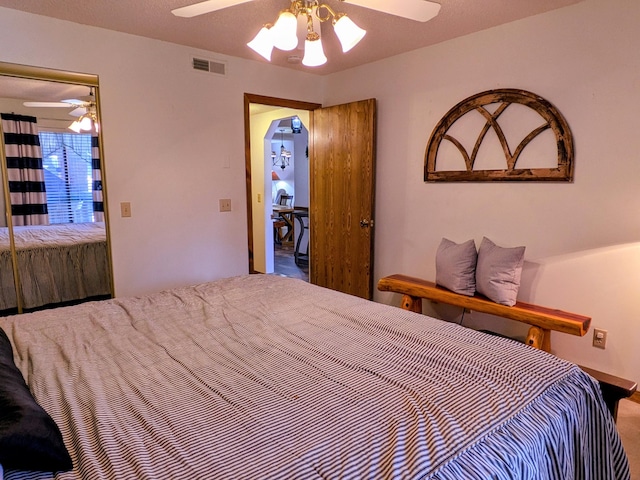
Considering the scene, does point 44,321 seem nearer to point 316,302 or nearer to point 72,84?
point 316,302

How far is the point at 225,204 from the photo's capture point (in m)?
3.55

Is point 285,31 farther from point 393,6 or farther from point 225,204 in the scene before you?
point 225,204

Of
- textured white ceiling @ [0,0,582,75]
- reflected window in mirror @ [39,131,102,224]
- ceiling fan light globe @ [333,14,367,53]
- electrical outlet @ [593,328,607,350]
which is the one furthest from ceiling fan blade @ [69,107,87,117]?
electrical outlet @ [593,328,607,350]

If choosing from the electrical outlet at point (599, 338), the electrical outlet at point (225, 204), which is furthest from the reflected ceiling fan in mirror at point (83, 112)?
the electrical outlet at point (599, 338)

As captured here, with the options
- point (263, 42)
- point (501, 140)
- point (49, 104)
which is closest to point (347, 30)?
point (263, 42)

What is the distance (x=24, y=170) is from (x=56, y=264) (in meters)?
0.68

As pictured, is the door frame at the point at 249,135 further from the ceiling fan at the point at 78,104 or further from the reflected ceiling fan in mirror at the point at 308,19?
the reflected ceiling fan in mirror at the point at 308,19

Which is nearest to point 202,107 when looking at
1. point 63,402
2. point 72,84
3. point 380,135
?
point 72,84

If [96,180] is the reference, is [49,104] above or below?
above

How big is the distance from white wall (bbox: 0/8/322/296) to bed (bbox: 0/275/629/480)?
4.38 ft

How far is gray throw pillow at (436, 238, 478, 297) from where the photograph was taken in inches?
110

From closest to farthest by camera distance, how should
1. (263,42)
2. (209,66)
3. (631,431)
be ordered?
(263,42) → (631,431) → (209,66)

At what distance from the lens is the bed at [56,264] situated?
2703 mm

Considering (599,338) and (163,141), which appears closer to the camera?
(599,338)
